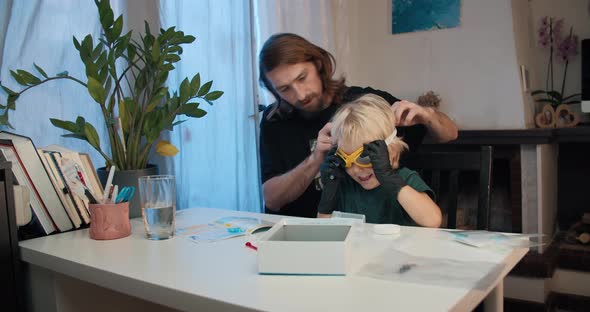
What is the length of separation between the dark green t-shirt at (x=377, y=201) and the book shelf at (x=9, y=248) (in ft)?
2.28

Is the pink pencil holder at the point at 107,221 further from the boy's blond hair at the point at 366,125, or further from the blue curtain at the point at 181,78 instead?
the boy's blond hair at the point at 366,125

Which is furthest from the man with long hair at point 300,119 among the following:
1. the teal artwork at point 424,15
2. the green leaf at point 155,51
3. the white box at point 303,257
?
the teal artwork at point 424,15

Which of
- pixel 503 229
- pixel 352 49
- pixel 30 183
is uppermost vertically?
pixel 352 49

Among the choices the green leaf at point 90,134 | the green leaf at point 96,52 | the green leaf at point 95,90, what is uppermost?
the green leaf at point 96,52

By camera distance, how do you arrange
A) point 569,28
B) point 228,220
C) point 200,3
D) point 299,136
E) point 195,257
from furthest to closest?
1. point 569,28
2. point 200,3
3. point 299,136
4. point 228,220
5. point 195,257

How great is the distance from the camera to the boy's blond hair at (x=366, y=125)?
1.12 m

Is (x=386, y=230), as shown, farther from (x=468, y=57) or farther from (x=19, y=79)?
(x=468, y=57)

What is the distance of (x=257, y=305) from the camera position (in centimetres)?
53

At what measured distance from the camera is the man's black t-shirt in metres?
1.29

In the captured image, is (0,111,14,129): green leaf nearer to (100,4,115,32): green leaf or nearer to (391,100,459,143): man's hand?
(100,4,115,32): green leaf

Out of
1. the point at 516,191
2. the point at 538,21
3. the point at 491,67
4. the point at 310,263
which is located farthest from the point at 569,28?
the point at 310,263

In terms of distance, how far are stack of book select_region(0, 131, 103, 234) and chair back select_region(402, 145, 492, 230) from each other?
29.5 inches

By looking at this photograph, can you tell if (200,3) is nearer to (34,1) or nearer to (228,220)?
(34,1)

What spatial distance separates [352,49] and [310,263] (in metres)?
1.77
